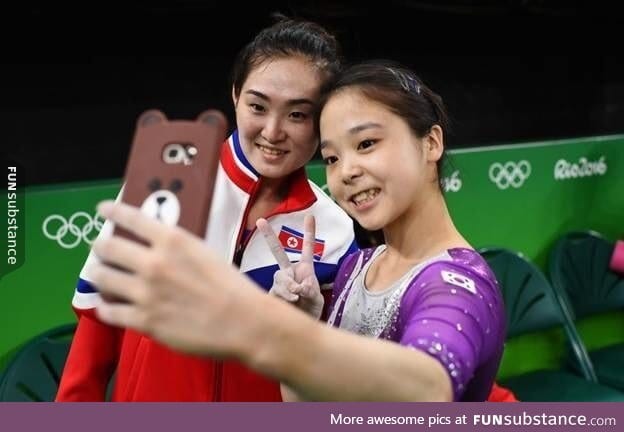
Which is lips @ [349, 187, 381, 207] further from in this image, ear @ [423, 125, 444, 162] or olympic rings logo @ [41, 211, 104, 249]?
olympic rings logo @ [41, 211, 104, 249]

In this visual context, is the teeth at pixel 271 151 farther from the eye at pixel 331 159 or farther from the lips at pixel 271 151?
the eye at pixel 331 159

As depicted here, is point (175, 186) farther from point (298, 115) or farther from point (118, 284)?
point (298, 115)

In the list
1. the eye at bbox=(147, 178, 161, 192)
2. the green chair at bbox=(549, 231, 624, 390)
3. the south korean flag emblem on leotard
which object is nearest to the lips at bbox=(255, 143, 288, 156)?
the south korean flag emblem on leotard

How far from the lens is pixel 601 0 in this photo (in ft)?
8.11

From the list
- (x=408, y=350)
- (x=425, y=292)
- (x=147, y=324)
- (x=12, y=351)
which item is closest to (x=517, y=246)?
(x=12, y=351)

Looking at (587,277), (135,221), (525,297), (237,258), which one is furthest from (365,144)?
(587,277)

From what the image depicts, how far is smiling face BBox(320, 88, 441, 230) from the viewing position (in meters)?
0.70

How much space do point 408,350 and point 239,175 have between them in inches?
17.1

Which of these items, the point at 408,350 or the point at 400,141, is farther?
the point at 400,141

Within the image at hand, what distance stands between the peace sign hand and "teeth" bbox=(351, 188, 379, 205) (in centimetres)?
7

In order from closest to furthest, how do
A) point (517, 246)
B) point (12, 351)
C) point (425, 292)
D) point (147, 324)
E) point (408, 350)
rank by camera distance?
point (147, 324) < point (408, 350) < point (425, 292) < point (12, 351) < point (517, 246)

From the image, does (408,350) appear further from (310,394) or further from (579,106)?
(579,106)

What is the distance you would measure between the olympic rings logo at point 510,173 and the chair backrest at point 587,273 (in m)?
0.26

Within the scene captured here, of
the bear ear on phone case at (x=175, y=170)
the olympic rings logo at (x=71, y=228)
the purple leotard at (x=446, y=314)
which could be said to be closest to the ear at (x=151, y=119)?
the bear ear on phone case at (x=175, y=170)
